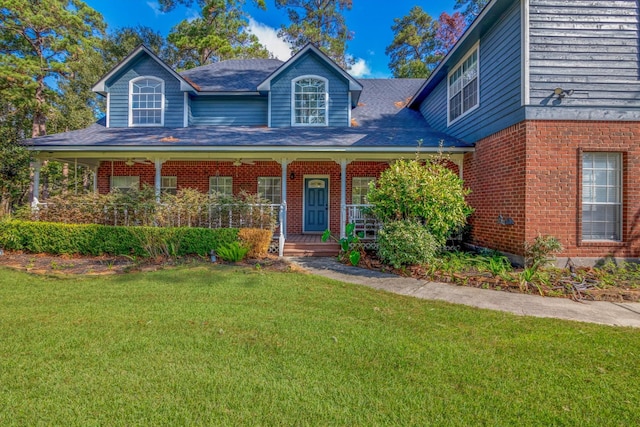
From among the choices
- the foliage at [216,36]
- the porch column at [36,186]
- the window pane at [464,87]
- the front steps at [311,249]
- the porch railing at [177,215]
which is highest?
the foliage at [216,36]

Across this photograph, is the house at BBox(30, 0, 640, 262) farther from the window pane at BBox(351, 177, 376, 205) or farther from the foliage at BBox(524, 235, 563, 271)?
the foliage at BBox(524, 235, 563, 271)

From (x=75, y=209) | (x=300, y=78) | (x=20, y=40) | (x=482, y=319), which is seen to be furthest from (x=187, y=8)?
(x=482, y=319)

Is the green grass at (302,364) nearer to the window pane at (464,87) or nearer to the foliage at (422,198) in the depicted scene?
the foliage at (422,198)

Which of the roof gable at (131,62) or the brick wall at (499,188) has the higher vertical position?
the roof gable at (131,62)

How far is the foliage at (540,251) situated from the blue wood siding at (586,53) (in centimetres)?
279

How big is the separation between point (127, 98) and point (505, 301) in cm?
1310

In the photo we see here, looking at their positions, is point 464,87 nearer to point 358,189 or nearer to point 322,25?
point 358,189

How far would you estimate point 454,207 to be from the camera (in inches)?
287

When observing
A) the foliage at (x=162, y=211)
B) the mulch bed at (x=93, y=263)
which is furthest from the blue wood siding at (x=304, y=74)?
the mulch bed at (x=93, y=263)

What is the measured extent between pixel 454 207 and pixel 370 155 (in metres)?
3.09

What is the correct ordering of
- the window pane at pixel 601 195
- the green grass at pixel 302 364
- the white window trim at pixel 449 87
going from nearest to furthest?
the green grass at pixel 302 364 < the window pane at pixel 601 195 < the white window trim at pixel 449 87

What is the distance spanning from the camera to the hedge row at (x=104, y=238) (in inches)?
304

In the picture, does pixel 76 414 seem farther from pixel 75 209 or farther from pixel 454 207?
pixel 75 209

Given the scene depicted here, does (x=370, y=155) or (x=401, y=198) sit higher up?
(x=370, y=155)
